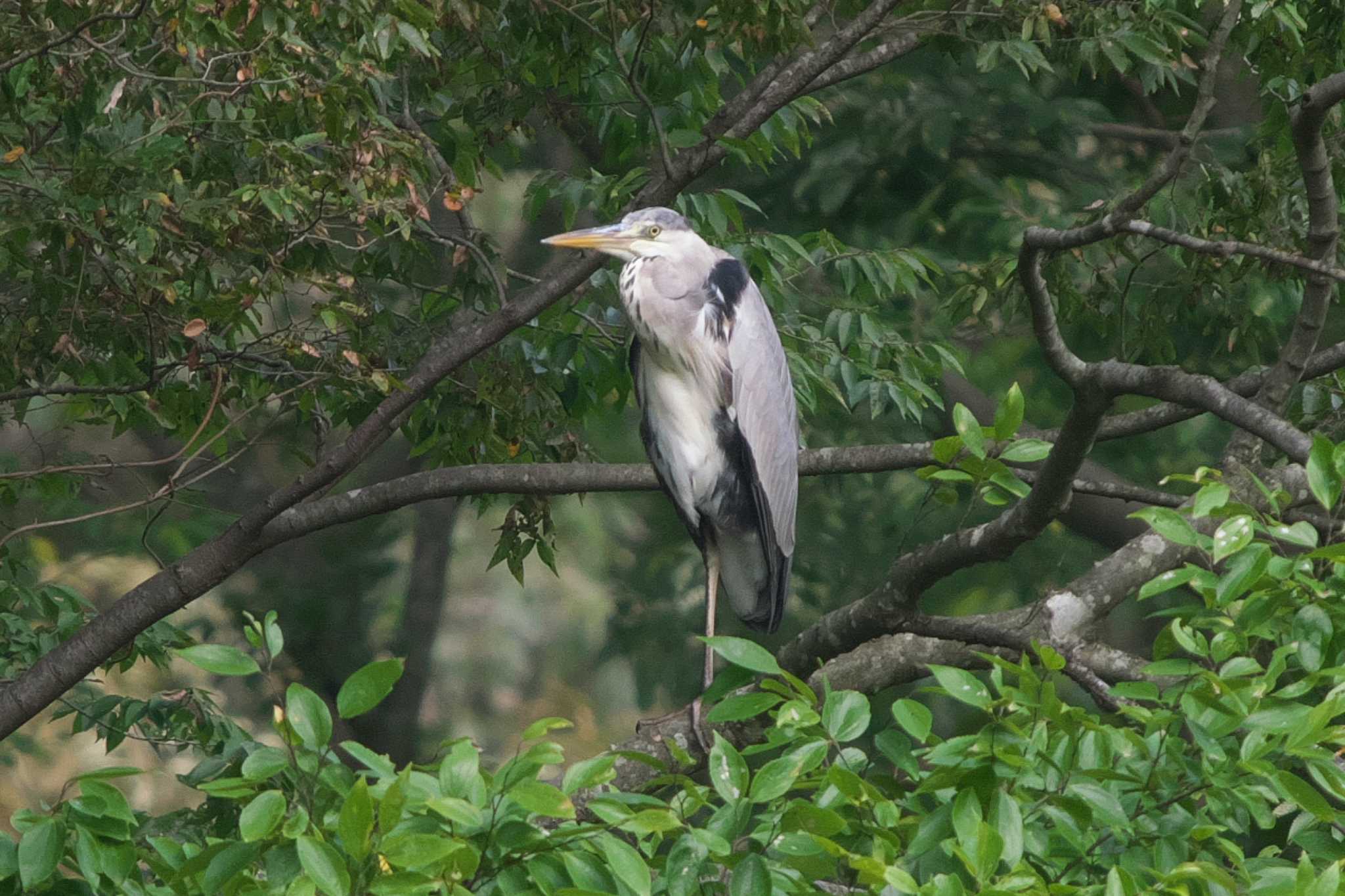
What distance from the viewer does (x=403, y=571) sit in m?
9.55

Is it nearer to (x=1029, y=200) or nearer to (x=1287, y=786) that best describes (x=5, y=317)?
(x=1287, y=786)

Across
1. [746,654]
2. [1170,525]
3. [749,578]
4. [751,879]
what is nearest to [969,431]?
[1170,525]

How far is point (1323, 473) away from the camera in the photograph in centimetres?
187

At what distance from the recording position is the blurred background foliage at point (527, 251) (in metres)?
3.07

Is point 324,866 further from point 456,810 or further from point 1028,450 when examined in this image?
point 1028,450

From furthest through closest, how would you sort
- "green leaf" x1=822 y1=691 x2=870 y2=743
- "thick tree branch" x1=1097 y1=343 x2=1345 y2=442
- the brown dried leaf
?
the brown dried leaf
"thick tree branch" x1=1097 y1=343 x2=1345 y2=442
"green leaf" x1=822 y1=691 x2=870 y2=743

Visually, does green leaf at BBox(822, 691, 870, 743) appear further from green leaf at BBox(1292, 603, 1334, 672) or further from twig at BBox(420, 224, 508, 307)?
twig at BBox(420, 224, 508, 307)

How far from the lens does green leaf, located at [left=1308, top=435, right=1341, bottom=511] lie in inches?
72.6

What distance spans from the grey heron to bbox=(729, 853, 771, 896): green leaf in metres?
2.28

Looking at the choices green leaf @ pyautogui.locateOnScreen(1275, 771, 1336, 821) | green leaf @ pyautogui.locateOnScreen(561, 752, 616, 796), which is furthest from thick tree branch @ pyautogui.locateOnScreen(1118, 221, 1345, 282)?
green leaf @ pyautogui.locateOnScreen(561, 752, 616, 796)

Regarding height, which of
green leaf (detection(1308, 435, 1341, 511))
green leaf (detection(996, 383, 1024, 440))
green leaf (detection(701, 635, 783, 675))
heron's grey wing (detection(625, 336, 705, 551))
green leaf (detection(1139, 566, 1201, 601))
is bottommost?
heron's grey wing (detection(625, 336, 705, 551))

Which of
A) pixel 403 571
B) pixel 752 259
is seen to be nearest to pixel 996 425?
pixel 752 259

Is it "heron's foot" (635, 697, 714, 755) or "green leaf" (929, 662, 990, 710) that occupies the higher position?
"green leaf" (929, 662, 990, 710)

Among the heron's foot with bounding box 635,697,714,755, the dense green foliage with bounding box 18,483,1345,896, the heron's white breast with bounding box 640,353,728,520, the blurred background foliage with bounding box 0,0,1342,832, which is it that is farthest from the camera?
the heron's white breast with bounding box 640,353,728,520
